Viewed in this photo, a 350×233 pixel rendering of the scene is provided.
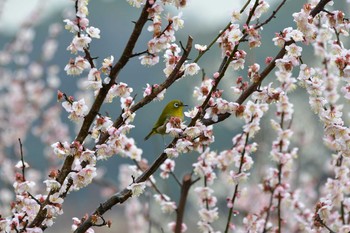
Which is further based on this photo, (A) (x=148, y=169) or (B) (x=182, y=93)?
(B) (x=182, y=93)

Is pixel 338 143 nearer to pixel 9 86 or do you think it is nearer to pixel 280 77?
pixel 280 77

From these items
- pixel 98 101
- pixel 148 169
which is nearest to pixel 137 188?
pixel 148 169

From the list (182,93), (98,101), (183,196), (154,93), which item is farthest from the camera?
(182,93)

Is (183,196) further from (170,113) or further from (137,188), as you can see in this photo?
(137,188)


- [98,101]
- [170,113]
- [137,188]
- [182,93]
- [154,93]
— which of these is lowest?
[137,188]

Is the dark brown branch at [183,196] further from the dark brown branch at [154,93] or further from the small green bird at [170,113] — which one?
the dark brown branch at [154,93]

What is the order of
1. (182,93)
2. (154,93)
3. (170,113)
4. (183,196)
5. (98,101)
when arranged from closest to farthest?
(98,101)
(154,93)
(170,113)
(183,196)
(182,93)

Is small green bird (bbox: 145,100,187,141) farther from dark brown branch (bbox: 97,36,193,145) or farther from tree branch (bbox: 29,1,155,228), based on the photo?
tree branch (bbox: 29,1,155,228)

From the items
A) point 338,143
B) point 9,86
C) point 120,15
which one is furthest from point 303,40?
point 120,15

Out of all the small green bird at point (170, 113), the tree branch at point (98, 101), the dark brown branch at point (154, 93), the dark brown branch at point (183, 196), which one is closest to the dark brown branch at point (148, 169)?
the dark brown branch at point (154, 93)

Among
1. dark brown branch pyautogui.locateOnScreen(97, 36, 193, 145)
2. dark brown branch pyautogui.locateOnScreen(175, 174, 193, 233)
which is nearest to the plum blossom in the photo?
dark brown branch pyautogui.locateOnScreen(97, 36, 193, 145)

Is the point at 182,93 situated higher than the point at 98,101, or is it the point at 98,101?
the point at 182,93

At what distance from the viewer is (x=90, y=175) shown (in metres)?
2.71

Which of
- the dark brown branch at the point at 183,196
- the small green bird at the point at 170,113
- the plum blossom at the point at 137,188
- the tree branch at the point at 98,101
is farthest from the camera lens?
the dark brown branch at the point at 183,196
